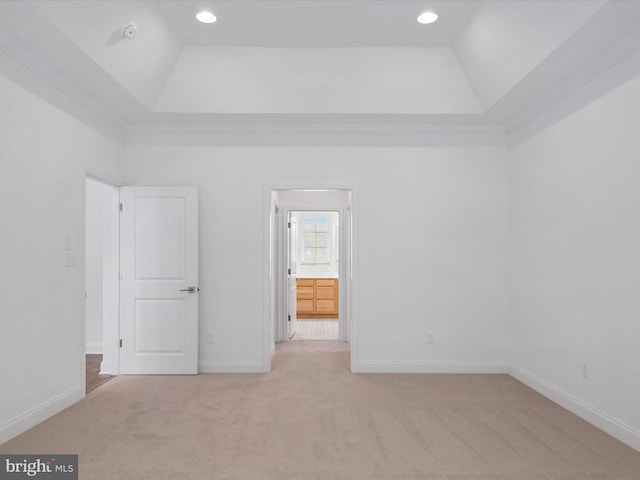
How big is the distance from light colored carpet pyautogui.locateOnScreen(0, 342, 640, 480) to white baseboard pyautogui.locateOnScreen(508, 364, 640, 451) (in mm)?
73

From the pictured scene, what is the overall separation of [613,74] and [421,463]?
120 inches

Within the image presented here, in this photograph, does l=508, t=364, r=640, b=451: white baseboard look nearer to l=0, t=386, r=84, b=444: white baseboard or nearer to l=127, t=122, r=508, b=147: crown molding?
l=127, t=122, r=508, b=147: crown molding

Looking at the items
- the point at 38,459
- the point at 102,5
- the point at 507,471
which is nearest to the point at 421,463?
the point at 507,471

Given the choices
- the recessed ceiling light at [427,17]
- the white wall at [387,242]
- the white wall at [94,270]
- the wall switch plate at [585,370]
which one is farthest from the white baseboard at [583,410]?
the white wall at [94,270]

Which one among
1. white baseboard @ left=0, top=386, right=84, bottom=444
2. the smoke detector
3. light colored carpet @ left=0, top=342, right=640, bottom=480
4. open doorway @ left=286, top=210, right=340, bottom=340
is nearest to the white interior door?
light colored carpet @ left=0, top=342, right=640, bottom=480

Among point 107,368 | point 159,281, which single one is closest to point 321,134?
point 159,281

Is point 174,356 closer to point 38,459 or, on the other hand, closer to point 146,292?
point 146,292

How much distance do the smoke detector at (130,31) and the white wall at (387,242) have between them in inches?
58.6

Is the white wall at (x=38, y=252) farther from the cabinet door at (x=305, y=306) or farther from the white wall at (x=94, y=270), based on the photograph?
the cabinet door at (x=305, y=306)

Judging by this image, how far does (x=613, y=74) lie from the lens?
2928 millimetres

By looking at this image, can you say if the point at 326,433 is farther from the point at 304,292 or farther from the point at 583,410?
the point at 304,292

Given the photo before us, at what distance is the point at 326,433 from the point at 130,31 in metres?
3.35

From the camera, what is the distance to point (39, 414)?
3.05 meters

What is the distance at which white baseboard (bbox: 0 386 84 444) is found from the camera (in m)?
2.74
